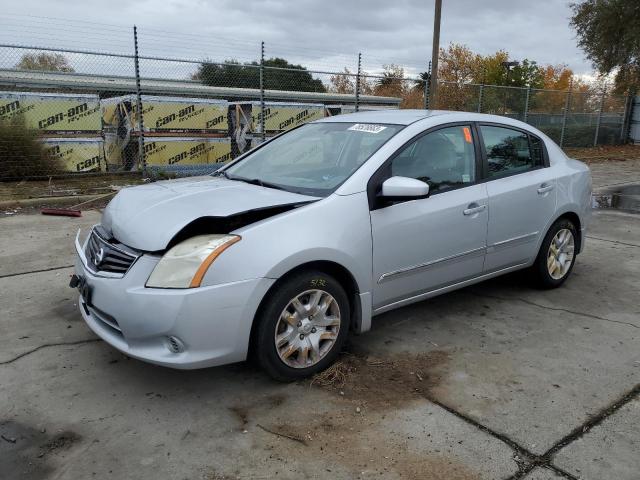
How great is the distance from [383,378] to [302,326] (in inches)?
24.6

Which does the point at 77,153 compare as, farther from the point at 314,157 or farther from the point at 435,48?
the point at 314,157

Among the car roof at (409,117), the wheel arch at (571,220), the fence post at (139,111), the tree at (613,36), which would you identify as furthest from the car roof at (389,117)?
the tree at (613,36)

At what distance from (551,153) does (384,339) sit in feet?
7.80

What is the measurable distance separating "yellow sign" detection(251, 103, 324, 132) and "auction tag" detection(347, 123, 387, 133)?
891 centimetres

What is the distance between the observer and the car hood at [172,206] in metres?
2.93

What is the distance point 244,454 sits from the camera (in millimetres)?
2539

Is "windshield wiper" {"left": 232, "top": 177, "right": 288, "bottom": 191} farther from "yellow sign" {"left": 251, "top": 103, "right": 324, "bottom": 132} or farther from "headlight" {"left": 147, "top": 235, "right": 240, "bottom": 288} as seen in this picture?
"yellow sign" {"left": 251, "top": 103, "right": 324, "bottom": 132}

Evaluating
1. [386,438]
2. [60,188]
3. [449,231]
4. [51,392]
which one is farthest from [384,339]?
[60,188]

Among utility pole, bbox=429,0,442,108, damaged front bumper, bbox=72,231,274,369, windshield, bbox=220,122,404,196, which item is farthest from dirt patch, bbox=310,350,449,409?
utility pole, bbox=429,0,442,108

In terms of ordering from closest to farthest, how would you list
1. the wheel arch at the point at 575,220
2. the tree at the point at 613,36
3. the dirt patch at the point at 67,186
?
the wheel arch at the point at 575,220 < the dirt patch at the point at 67,186 < the tree at the point at 613,36

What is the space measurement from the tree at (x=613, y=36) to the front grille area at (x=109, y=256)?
25723mm

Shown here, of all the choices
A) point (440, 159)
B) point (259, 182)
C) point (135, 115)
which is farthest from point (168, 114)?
point (440, 159)

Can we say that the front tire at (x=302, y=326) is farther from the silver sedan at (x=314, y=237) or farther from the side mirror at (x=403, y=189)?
the side mirror at (x=403, y=189)

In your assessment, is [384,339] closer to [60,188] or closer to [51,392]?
[51,392]
